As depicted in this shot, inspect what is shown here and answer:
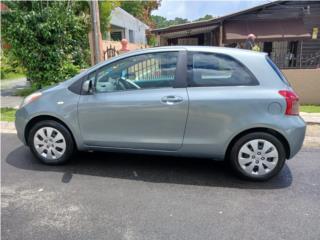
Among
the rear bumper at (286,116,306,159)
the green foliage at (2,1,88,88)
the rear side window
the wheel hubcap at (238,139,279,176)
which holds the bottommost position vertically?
the wheel hubcap at (238,139,279,176)

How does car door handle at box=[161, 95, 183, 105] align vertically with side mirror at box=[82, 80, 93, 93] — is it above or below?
below

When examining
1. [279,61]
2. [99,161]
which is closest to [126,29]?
[279,61]

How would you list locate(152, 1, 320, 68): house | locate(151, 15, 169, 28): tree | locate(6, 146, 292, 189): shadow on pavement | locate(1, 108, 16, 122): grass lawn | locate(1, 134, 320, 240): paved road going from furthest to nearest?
locate(151, 15, 169, 28): tree, locate(152, 1, 320, 68): house, locate(1, 108, 16, 122): grass lawn, locate(6, 146, 292, 189): shadow on pavement, locate(1, 134, 320, 240): paved road

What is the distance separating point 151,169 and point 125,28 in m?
24.0

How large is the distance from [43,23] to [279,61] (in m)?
11.2

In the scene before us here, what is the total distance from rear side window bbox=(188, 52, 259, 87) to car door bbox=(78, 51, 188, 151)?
136 millimetres

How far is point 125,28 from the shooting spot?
26.1m

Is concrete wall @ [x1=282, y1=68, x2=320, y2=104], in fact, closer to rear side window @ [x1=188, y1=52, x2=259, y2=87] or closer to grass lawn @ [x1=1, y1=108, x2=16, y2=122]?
rear side window @ [x1=188, y1=52, x2=259, y2=87]

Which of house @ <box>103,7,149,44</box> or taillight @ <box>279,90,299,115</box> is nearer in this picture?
taillight @ <box>279,90,299,115</box>

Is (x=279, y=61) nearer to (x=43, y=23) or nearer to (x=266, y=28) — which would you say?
(x=266, y=28)

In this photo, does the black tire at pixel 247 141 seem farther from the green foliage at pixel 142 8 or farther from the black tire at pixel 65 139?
the green foliage at pixel 142 8

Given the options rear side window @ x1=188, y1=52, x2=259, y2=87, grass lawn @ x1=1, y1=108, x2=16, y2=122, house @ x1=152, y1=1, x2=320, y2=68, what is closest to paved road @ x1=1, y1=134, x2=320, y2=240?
rear side window @ x1=188, y1=52, x2=259, y2=87

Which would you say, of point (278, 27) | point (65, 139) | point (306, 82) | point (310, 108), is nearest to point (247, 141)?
point (65, 139)

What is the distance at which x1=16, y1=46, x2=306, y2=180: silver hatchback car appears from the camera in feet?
11.3
